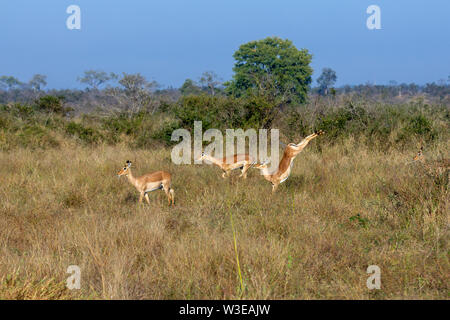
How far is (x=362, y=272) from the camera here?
12.2 ft

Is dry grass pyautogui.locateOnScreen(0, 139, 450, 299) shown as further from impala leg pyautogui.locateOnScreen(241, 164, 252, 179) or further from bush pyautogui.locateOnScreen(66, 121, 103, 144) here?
bush pyautogui.locateOnScreen(66, 121, 103, 144)

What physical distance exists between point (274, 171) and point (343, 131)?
5573 mm

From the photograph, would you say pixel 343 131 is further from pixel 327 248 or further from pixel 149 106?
pixel 149 106

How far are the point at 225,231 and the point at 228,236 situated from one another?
0.32 m

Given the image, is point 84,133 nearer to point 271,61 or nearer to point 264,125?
point 264,125

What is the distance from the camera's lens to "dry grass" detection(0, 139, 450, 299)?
3.42 m

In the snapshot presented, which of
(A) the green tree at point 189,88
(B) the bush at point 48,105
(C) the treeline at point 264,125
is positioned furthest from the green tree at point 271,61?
(C) the treeline at point 264,125

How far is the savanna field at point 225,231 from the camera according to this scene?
3.44 metres

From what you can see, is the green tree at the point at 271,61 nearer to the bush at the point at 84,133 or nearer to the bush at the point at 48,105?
the bush at the point at 48,105

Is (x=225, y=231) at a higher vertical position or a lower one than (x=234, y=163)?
lower

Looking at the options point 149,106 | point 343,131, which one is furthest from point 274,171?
point 149,106

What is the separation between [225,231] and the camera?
472 cm

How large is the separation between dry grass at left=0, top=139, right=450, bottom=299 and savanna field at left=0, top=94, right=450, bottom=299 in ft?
0.06

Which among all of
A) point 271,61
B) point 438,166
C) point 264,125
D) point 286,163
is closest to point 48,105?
point 264,125
